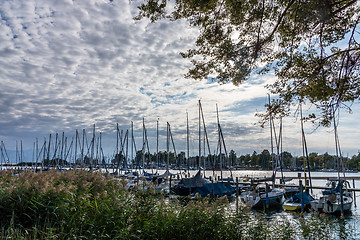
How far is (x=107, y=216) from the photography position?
580 centimetres

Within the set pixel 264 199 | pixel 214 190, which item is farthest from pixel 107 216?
pixel 264 199

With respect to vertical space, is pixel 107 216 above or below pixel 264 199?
above

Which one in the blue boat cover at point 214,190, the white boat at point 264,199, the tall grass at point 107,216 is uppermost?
the tall grass at point 107,216

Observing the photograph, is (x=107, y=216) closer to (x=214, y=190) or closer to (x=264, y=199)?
(x=214, y=190)

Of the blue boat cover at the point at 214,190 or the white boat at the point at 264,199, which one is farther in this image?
the blue boat cover at the point at 214,190

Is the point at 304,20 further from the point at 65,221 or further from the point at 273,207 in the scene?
the point at 273,207

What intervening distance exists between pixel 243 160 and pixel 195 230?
476ft

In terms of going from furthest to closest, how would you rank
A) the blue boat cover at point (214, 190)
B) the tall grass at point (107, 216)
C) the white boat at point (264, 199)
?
the blue boat cover at point (214, 190), the white boat at point (264, 199), the tall grass at point (107, 216)

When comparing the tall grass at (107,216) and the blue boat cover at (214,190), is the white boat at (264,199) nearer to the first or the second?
the blue boat cover at (214,190)

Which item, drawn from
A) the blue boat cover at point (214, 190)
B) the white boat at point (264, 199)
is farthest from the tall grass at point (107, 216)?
the white boat at point (264, 199)

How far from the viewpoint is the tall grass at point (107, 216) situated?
535cm

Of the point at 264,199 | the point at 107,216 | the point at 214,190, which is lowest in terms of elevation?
the point at 264,199

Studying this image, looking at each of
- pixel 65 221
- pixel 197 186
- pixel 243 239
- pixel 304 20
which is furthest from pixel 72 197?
pixel 197 186

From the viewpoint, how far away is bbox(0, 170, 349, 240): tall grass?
17.6ft
